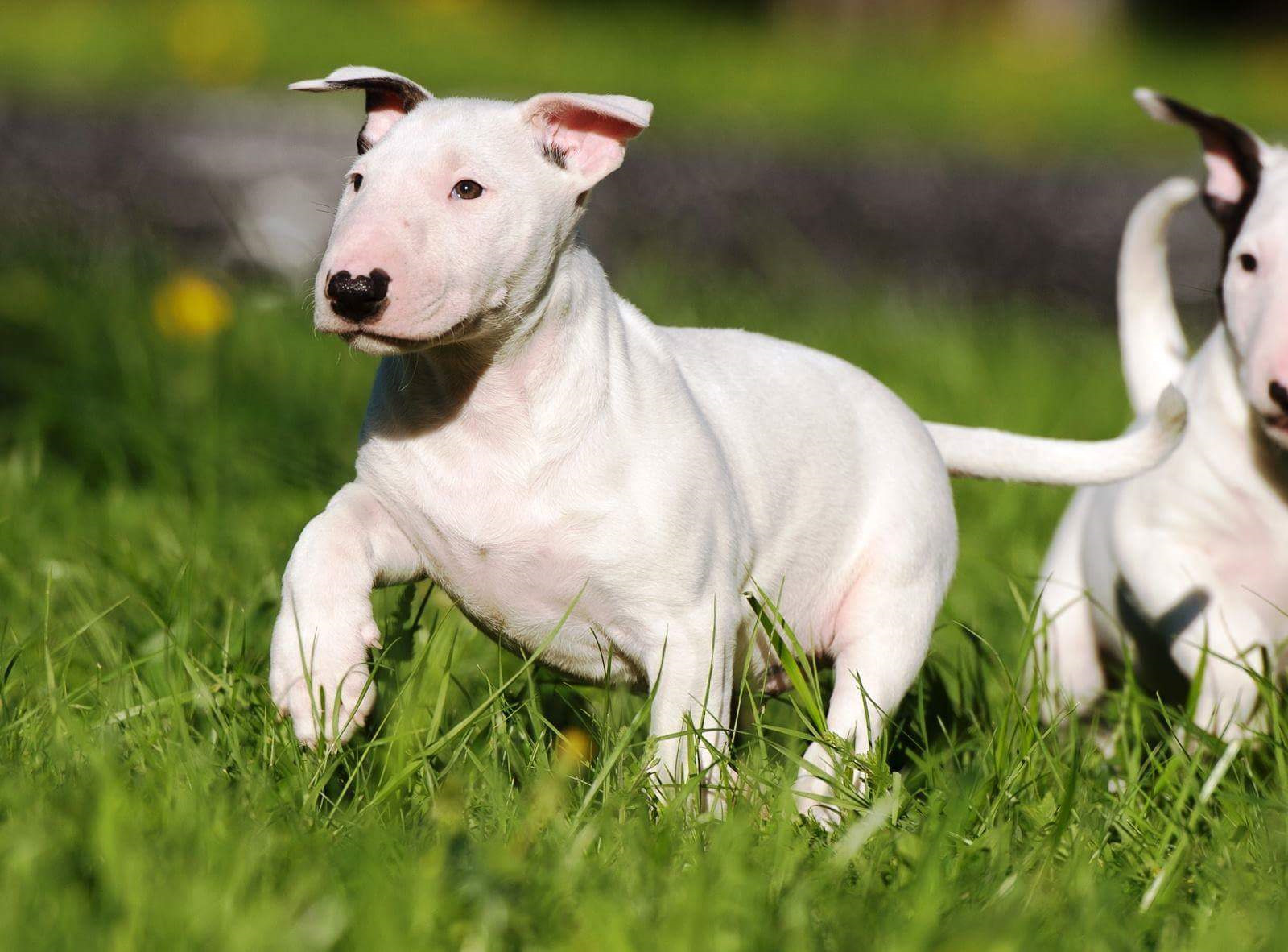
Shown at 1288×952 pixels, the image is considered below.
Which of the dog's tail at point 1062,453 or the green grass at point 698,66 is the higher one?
the dog's tail at point 1062,453

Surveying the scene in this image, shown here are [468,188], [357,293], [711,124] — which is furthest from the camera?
[711,124]

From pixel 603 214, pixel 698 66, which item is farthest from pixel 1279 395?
pixel 698 66

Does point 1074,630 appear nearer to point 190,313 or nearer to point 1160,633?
point 1160,633

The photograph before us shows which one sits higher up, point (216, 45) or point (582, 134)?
point (582, 134)

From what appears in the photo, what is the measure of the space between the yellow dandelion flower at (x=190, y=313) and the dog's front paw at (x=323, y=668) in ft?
9.03

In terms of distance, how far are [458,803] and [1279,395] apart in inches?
75.5

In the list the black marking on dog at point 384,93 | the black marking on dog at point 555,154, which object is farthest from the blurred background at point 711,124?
the black marking on dog at point 555,154

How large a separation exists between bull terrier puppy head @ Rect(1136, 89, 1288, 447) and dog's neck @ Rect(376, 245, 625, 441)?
58.2 inches

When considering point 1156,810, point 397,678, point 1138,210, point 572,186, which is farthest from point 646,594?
point 1138,210

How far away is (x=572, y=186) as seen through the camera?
9.36 feet

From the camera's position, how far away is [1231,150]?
4.05 metres

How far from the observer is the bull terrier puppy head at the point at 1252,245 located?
347cm

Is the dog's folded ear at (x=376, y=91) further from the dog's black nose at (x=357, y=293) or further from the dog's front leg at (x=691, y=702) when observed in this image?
the dog's front leg at (x=691, y=702)

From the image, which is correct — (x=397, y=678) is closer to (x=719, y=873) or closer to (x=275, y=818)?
(x=275, y=818)
